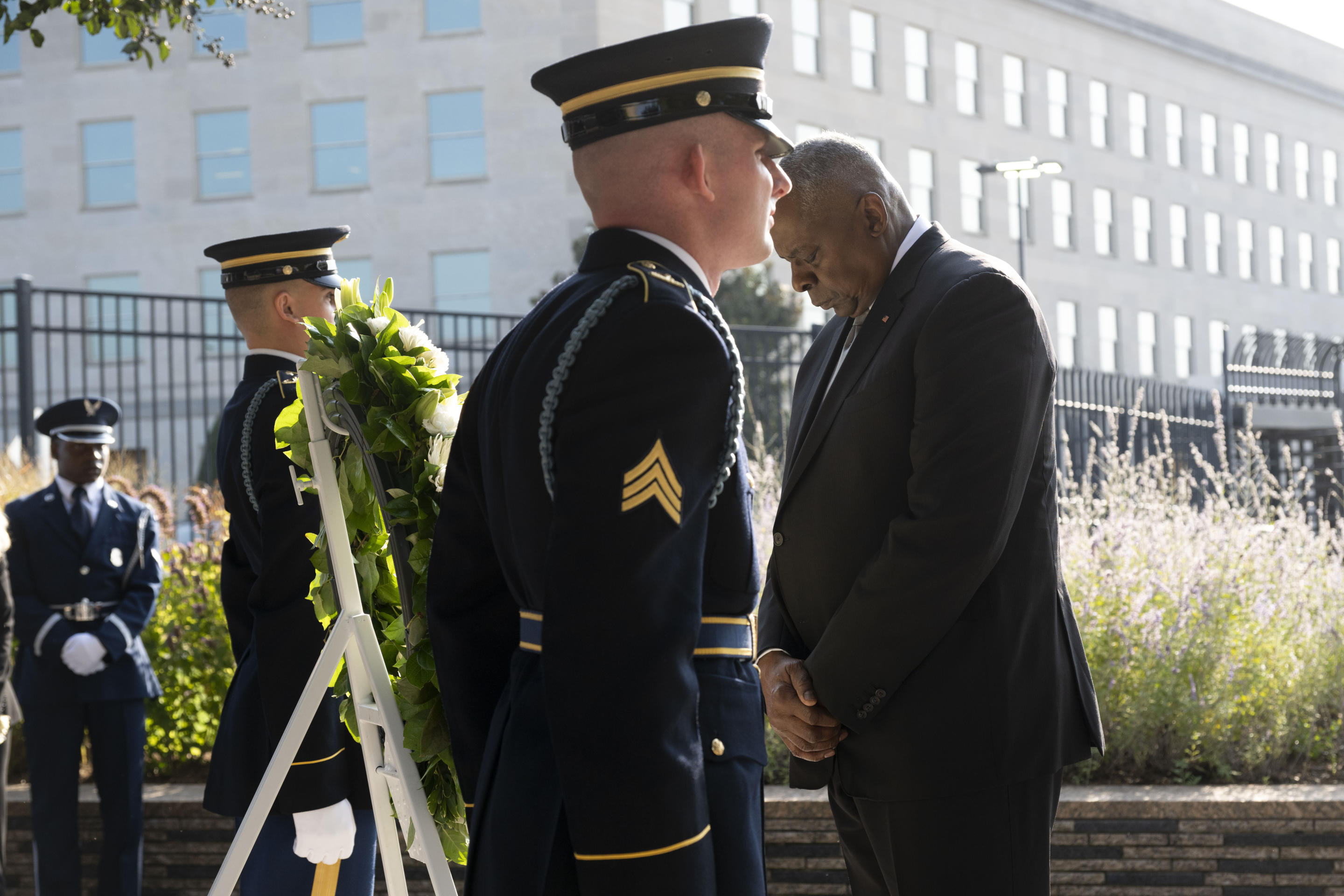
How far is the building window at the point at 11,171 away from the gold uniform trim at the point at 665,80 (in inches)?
1321

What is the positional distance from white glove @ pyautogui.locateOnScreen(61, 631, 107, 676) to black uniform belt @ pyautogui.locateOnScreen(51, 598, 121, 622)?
9.3 inches

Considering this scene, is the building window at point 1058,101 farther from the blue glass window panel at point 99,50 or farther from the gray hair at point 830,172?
the gray hair at point 830,172

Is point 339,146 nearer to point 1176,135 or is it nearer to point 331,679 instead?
point 1176,135

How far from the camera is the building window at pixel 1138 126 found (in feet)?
→ 132

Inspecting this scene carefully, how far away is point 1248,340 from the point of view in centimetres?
4044

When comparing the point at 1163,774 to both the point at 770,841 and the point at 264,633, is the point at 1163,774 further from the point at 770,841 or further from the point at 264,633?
the point at 264,633

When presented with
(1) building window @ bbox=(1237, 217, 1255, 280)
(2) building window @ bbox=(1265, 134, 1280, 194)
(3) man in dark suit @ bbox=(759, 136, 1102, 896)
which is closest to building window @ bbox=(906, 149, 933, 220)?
(1) building window @ bbox=(1237, 217, 1255, 280)

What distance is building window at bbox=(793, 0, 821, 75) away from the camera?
31.7m

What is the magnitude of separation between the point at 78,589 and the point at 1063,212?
115 feet

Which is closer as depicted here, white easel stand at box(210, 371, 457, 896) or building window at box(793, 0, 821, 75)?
white easel stand at box(210, 371, 457, 896)

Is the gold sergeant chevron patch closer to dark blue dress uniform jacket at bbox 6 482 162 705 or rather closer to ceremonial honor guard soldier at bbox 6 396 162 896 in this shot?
ceremonial honor guard soldier at bbox 6 396 162 896

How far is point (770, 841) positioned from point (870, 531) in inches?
94.2

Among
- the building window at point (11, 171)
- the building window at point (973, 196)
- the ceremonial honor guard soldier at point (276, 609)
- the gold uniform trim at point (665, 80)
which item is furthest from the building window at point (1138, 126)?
the gold uniform trim at point (665, 80)

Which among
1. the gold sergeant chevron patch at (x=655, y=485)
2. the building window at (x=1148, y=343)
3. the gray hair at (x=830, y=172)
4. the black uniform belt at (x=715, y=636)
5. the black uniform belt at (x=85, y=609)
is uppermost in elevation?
the building window at (x=1148, y=343)
